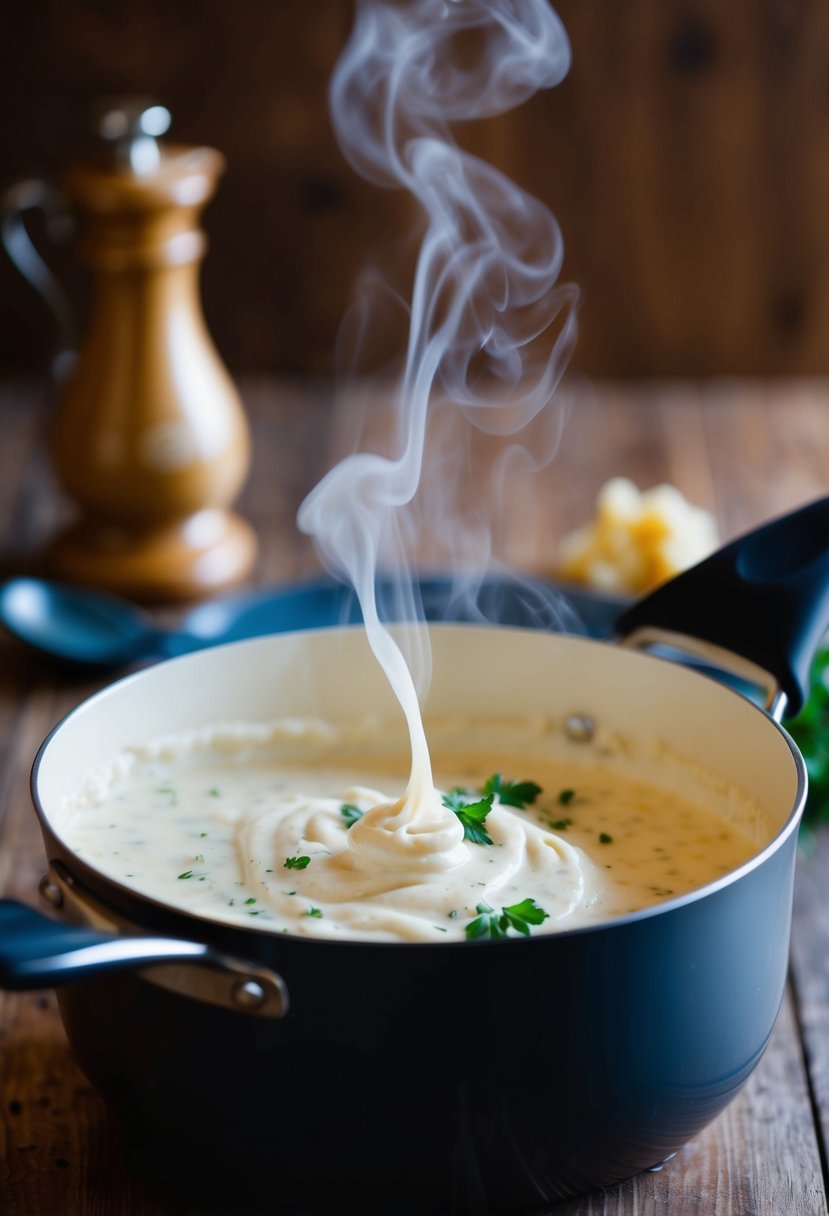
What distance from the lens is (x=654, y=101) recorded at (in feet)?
8.98

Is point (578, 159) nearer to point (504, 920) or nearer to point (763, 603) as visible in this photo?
point (763, 603)

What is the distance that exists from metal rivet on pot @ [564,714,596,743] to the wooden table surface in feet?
0.80

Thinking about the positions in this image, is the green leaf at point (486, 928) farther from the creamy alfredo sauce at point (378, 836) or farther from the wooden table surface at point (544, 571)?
the wooden table surface at point (544, 571)

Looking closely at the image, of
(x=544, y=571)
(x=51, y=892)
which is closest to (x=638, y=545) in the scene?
(x=544, y=571)

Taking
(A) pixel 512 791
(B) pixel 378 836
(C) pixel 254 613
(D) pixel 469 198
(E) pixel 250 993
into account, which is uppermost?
(E) pixel 250 993

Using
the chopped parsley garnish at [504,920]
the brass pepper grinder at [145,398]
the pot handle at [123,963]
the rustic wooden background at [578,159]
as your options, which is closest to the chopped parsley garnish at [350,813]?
the chopped parsley garnish at [504,920]

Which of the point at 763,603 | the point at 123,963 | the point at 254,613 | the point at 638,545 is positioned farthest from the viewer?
the point at 638,545

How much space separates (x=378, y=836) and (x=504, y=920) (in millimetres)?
130

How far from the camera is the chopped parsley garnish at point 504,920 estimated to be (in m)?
0.85

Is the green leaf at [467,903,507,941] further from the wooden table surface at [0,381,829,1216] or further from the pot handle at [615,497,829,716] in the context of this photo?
the pot handle at [615,497,829,716]

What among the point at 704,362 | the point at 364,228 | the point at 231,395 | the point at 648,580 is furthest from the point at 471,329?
the point at 648,580

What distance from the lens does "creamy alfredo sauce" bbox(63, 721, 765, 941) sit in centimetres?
91

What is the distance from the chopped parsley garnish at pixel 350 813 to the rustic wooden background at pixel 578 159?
193 centimetres

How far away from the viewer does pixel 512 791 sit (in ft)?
3.66
